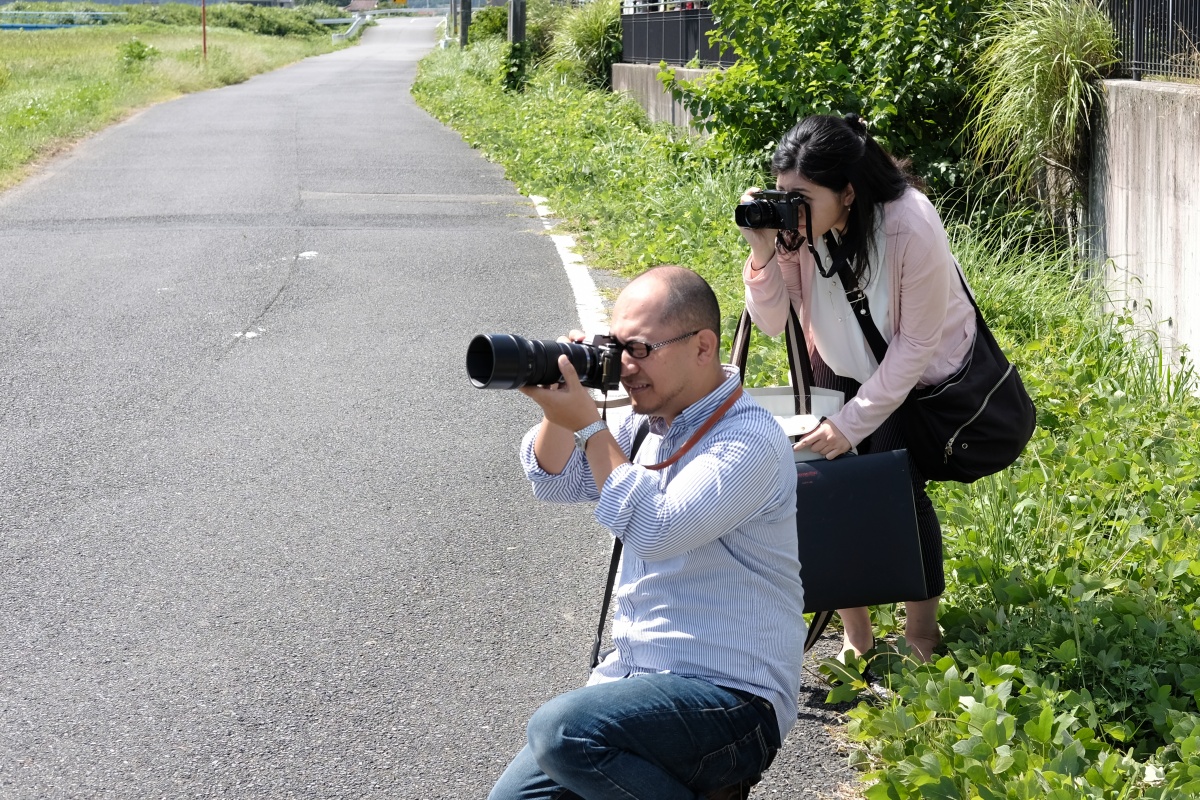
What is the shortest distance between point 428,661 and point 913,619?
1370 mm

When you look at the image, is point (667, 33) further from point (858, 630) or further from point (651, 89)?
point (858, 630)

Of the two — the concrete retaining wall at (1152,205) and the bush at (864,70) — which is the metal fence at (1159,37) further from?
the bush at (864,70)

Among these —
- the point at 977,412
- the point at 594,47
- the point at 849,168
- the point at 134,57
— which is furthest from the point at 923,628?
the point at 134,57

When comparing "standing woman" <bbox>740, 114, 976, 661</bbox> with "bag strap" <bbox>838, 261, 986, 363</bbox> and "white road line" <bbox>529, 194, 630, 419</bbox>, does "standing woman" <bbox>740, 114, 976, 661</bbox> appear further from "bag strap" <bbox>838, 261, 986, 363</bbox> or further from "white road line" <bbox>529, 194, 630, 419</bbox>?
"white road line" <bbox>529, 194, 630, 419</bbox>

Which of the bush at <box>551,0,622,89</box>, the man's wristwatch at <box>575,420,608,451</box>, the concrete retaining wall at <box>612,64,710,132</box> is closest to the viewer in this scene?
the man's wristwatch at <box>575,420,608,451</box>

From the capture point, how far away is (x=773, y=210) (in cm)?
315

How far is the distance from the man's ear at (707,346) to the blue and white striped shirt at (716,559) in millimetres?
73

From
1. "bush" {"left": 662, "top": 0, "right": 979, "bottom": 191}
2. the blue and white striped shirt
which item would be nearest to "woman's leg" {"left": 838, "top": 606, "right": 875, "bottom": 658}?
the blue and white striped shirt

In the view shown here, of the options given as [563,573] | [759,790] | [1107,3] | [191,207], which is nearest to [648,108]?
[191,207]

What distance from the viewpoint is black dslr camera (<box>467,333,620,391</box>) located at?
2322 mm

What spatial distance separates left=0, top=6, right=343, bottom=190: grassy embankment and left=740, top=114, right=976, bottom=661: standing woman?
12.7 m

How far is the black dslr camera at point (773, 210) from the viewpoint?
3139 millimetres

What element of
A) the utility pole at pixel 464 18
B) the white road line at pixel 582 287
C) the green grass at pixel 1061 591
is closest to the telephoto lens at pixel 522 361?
the green grass at pixel 1061 591

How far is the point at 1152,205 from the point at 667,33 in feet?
43.1
